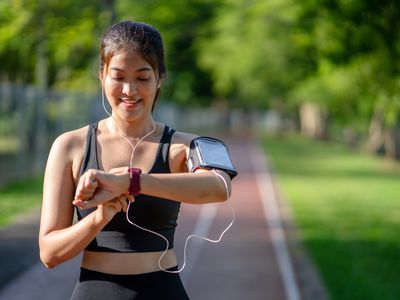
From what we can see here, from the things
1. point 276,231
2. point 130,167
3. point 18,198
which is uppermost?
point 130,167

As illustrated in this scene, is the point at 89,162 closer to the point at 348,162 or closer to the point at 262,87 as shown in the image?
the point at 348,162

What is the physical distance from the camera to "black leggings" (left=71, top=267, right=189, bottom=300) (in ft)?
8.73

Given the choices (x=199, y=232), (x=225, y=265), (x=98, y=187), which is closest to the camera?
(x=98, y=187)

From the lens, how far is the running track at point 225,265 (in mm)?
9000

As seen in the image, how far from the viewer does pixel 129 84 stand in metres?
2.60

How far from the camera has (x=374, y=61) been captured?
12.7 meters

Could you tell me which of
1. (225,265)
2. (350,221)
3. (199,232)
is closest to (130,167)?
(225,265)

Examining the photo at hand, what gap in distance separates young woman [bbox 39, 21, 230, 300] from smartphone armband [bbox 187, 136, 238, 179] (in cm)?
2

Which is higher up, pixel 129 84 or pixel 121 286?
pixel 129 84

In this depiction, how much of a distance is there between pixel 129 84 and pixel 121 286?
581 mm

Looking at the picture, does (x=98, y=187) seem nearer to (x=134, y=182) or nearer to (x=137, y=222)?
(x=134, y=182)

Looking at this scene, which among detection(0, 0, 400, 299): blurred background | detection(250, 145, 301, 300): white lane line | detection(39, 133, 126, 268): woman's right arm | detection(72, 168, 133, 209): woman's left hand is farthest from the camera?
detection(0, 0, 400, 299): blurred background

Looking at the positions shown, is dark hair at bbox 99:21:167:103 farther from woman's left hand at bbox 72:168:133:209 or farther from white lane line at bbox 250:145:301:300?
white lane line at bbox 250:145:301:300

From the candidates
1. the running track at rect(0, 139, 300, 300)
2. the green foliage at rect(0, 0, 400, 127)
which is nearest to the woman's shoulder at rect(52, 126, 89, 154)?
the running track at rect(0, 139, 300, 300)
